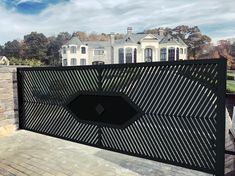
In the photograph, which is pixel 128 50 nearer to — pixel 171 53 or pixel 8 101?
pixel 171 53

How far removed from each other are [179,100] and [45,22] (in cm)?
4643

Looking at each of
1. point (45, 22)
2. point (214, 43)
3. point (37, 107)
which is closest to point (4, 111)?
point (37, 107)

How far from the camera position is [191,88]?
118 inches

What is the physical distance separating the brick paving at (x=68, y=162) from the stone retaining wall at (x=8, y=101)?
0.54 metres

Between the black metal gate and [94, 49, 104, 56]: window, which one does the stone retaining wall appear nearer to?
the black metal gate

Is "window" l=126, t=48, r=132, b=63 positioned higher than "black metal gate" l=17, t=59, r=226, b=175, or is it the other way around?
"window" l=126, t=48, r=132, b=63


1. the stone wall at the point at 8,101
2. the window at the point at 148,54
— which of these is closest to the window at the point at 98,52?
the window at the point at 148,54

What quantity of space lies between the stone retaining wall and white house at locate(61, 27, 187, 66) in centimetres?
3194

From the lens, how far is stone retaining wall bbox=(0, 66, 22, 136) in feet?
16.6

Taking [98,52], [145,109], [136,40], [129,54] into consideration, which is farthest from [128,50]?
[145,109]

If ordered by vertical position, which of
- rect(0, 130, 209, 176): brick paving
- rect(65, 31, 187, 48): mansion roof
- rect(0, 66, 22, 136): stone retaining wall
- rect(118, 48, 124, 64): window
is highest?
rect(65, 31, 187, 48): mansion roof

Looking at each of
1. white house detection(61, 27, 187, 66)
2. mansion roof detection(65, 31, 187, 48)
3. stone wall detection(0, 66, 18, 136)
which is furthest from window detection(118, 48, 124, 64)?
Result: stone wall detection(0, 66, 18, 136)

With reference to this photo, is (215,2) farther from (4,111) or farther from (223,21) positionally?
(4,111)

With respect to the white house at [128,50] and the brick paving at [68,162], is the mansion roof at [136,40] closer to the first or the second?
the white house at [128,50]
